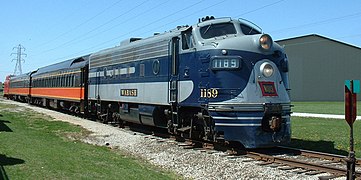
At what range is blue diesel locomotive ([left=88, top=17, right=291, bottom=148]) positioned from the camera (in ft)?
35.6

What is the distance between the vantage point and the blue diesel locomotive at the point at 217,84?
10.8m

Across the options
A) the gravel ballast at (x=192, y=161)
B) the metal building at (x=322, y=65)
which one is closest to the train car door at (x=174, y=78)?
the gravel ballast at (x=192, y=161)

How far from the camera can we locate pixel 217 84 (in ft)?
36.5

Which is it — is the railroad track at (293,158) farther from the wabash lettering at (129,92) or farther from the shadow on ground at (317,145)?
the wabash lettering at (129,92)

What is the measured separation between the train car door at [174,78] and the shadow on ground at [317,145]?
4.11 meters

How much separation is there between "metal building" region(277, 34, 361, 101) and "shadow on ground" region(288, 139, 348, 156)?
47375mm

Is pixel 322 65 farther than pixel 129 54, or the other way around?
pixel 322 65

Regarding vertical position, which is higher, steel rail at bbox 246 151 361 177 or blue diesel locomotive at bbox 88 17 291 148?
blue diesel locomotive at bbox 88 17 291 148

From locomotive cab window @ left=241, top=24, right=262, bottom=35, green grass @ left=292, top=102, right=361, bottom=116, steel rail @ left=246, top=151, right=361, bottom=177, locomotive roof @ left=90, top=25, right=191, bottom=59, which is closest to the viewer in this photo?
steel rail @ left=246, top=151, right=361, bottom=177

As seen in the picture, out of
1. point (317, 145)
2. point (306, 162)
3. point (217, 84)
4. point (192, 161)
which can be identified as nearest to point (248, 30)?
point (217, 84)

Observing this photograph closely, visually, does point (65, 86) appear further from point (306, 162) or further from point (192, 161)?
point (306, 162)

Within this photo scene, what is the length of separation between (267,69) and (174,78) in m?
3.27

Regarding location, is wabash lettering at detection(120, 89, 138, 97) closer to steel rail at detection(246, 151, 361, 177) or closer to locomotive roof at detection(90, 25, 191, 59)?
locomotive roof at detection(90, 25, 191, 59)

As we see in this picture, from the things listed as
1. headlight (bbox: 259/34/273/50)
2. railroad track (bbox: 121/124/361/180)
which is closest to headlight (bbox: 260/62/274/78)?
headlight (bbox: 259/34/273/50)
